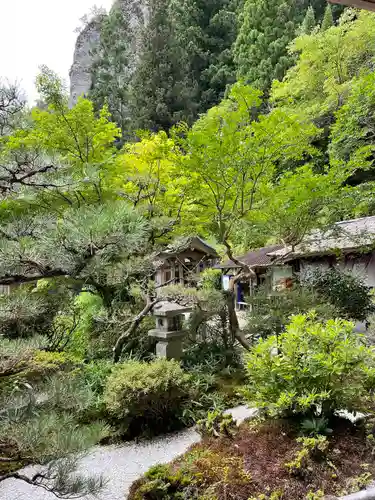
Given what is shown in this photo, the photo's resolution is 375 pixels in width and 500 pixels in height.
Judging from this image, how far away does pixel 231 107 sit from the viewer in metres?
7.50

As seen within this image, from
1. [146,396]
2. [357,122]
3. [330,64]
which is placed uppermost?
[330,64]

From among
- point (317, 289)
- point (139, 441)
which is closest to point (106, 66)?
point (317, 289)

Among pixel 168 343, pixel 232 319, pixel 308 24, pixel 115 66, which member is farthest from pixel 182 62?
pixel 168 343

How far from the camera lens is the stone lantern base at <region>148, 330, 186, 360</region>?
601 centimetres

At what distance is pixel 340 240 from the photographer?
9.19 metres

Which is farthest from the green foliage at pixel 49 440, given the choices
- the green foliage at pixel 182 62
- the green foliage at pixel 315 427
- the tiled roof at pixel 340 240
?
the green foliage at pixel 182 62

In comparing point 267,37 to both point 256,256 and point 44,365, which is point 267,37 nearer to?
point 256,256

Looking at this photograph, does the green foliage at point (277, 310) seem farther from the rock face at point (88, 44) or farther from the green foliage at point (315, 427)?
the rock face at point (88, 44)

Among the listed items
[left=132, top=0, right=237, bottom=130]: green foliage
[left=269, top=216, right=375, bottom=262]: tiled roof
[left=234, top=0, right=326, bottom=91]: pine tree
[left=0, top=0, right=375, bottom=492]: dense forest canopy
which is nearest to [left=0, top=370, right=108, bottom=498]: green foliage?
[left=0, top=0, right=375, bottom=492]: dense forest canopy

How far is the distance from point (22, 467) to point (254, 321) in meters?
4.44

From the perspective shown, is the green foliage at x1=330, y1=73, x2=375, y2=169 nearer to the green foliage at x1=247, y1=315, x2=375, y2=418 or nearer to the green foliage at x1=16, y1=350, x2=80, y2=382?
the green foliage at x1=247, y1=315, x2=375, y2=418

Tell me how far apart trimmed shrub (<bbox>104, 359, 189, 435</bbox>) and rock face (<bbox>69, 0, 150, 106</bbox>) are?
97.8 ft

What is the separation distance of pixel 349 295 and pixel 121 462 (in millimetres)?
6702

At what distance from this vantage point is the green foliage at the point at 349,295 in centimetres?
852
